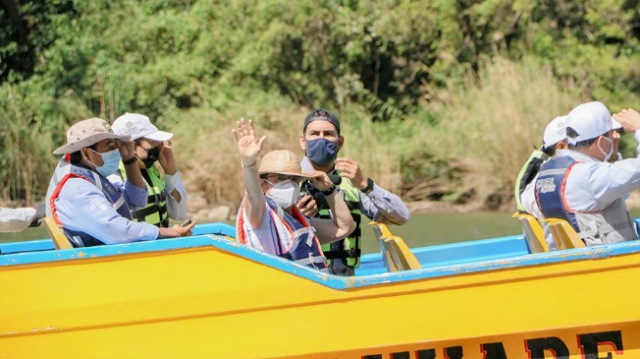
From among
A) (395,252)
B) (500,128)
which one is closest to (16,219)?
(395,252)

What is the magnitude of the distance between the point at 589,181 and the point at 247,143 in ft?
5.89

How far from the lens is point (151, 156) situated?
6551mm

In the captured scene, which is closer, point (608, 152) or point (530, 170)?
point (608, 152)

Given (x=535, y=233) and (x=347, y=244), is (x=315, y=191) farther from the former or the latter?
(x=535, y=233)

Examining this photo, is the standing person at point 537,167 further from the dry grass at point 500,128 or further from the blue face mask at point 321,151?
the dry grass at point 500,128

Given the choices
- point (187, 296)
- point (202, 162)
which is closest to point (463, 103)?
point (202, 162)

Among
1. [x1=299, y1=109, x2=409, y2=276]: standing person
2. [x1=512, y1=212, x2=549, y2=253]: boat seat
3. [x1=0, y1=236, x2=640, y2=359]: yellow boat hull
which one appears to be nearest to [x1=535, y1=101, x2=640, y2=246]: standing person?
[x1=512, y1=212, x2=549, y2=253]: boat seat

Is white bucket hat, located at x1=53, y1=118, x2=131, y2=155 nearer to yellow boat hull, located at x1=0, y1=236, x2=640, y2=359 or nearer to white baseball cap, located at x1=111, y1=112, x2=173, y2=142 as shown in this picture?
yellow boat hull, located at x1=0, y1=236, x2=640, y2=359

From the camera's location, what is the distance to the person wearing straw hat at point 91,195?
515 cm

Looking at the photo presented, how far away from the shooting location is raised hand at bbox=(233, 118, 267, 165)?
15.2ft

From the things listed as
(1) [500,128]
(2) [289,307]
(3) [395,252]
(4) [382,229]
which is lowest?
(2) [289,307]

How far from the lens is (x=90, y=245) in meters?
5.25

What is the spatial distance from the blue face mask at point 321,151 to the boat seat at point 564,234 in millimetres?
1211

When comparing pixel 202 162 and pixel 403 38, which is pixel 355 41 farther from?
pixel 202 162
